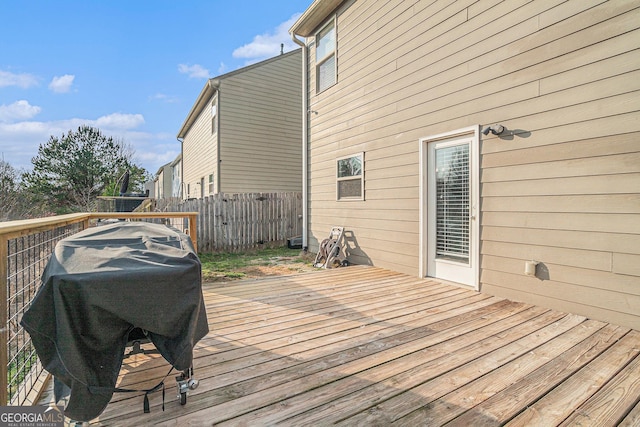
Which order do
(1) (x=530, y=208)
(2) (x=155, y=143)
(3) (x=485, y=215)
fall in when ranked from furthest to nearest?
(2) (x=155, y=143), (3) (x=485, y=215), (1) (x=530, y=208)

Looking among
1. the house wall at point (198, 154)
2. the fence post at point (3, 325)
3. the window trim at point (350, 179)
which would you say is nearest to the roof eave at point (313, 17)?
the window trim at point (350, 179)

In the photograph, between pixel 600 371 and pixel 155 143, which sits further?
pixel 155 143

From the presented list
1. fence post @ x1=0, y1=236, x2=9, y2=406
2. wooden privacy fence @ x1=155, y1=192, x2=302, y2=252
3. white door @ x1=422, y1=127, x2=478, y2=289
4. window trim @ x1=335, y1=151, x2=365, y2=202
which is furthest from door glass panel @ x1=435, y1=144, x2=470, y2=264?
wooden privacy fence @ x1=155, y1=192, x2=302, y2=252

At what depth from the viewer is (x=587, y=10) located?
9.66ft

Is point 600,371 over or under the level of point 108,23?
under

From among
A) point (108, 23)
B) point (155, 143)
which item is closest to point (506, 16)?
point (108, 23)

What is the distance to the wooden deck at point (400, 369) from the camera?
5.42 feet

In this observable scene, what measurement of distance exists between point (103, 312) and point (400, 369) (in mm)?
1737

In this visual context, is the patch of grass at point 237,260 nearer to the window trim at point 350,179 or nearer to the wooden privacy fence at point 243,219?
the wooden privacy fence at point 243,219

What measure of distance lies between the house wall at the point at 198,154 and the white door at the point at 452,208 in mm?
7754

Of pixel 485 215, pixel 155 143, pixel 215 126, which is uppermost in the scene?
pixel 155 143

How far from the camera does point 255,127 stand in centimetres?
1062

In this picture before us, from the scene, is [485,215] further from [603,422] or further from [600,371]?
[603,422]

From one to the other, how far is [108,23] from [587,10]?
12.7 meters
